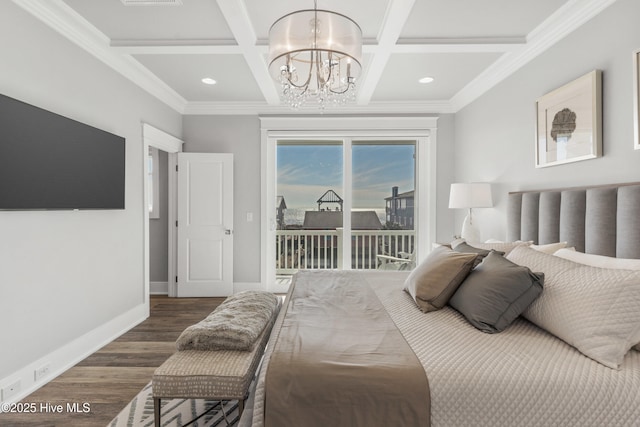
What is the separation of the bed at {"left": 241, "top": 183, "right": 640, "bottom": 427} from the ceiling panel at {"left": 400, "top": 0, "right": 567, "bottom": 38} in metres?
1.40

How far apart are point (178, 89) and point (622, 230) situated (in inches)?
166

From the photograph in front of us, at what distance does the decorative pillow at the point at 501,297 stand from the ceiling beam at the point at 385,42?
1.80 m

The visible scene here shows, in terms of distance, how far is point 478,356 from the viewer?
3.91ft

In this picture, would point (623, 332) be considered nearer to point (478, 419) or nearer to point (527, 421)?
point (527, 421)

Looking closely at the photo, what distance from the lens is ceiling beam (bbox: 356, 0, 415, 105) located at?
2.17 metres

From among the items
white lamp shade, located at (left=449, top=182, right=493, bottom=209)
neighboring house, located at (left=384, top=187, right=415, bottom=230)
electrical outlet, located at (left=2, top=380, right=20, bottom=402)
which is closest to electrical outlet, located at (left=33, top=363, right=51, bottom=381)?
electrical outlet, located at (left=2, top=380, right=20, bottom=402)

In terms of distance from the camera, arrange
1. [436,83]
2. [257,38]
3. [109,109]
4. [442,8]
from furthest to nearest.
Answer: [436,83]
[109,109]
[257,38]
[442,8]

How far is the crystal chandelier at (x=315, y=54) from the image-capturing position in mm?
1779

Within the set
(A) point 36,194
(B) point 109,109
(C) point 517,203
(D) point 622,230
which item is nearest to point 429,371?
(D) point 622,230

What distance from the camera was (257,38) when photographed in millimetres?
2631

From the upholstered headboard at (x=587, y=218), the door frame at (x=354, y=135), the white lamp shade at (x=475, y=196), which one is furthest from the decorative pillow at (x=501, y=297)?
the door frame at (x=354, y=135)

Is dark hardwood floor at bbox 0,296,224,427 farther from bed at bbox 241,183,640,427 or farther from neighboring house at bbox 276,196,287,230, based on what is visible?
neighboring house at bbox 276,196,287,230

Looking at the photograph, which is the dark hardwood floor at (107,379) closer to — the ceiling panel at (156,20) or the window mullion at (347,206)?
the window mullion at (347,206)

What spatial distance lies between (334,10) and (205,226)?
3.01 m
